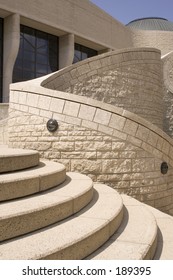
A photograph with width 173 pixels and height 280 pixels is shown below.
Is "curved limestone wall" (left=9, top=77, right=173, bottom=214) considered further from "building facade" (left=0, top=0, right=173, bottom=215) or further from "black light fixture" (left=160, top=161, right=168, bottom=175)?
"black light fixture" (left=160, top=161, right=168, bottom=175)

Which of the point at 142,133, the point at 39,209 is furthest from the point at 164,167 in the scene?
the point at 39,209

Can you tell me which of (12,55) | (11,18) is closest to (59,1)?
(11,18)

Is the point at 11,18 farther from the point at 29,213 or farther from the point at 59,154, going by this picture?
the point at 29,213

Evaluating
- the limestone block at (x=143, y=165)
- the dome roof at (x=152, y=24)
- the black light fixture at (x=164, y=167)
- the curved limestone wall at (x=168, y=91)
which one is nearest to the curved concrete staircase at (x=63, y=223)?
the limestone block at (x=143, y=165)

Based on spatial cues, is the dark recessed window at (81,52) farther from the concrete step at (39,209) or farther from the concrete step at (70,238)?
the concrete step at (70,238)

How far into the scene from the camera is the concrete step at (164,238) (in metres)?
3.53

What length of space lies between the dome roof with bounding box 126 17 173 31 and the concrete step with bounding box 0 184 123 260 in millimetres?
37427

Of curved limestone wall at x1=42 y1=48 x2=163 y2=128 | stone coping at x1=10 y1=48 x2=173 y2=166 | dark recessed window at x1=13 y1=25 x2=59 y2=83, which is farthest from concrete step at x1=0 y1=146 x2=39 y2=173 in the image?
dark recessed window at x1=13 y1=25 x2=59 y2=83

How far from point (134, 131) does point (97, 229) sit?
369cm

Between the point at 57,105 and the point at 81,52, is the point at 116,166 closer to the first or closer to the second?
the point at 57,105

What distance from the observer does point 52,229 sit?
306 centimetres

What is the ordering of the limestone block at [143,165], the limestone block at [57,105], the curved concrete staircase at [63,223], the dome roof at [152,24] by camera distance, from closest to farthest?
the curved concrete staircase at [63,223] → the limestone block at [57,105] → the limestone block at [143,165] → the dome roof at [152,24]

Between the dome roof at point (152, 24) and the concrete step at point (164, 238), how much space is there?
36311 mm
